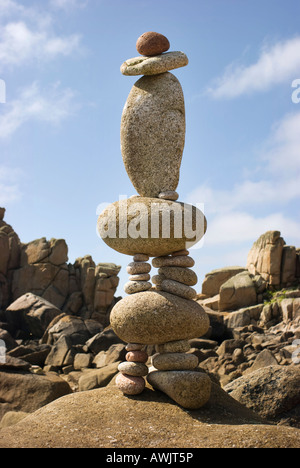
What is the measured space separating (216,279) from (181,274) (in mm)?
27057

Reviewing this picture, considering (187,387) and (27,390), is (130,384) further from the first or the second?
(27,390)

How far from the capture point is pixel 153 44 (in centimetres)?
870

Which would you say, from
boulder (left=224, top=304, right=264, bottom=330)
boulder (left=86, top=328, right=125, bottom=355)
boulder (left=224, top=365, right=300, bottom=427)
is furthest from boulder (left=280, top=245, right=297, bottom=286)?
boulder (left=224, top=365, right=300, bottom=427)

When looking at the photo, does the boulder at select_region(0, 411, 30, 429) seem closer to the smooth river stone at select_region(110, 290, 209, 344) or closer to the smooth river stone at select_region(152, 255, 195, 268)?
the smooth river stone at select_region(110, 290, 209, 344)

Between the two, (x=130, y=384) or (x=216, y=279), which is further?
(x=216, y=279)

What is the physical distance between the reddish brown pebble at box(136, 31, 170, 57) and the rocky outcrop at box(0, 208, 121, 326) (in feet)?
88.7

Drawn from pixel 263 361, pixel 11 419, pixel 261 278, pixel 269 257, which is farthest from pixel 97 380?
pixel 269 257

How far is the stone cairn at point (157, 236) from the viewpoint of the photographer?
766cm

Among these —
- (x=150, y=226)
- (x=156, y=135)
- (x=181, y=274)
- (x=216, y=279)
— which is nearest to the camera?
(x=150, y=226)

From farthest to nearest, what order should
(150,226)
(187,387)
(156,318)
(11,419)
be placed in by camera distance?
(11,419) < (150,226) < (156,318) < (187,387)

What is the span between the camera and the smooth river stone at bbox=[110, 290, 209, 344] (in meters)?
7.62

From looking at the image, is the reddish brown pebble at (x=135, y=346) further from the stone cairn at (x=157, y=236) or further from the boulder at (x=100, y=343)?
the boulder at (x=100, y=343)
